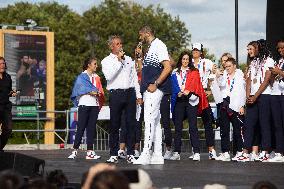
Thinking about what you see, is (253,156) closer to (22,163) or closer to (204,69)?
(204,69)

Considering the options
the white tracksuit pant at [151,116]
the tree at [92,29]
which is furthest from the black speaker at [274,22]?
Answer: the tree at [92,29]

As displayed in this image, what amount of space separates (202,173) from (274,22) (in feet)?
25.3

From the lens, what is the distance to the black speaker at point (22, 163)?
7687 millimetres

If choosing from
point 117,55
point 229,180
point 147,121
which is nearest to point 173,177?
point 229,180

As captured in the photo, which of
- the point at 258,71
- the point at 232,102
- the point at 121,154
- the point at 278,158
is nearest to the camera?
the point at 278,158

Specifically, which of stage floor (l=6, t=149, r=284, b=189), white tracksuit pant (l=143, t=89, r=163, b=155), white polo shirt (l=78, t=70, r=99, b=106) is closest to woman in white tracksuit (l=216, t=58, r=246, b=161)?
stage floor (l=6, t=149, r=284, b=189)

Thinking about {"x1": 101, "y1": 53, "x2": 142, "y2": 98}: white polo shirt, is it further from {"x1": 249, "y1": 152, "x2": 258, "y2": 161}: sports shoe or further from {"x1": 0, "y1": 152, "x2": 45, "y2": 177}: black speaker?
{"x1": 0, "y1": 152, "x2": 45, "y2": 177}: black speaker

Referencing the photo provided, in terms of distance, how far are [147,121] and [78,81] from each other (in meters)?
2.90

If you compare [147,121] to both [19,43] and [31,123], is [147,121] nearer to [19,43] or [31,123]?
A: [31,123]

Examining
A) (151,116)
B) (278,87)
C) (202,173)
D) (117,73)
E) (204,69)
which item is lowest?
(202,173)

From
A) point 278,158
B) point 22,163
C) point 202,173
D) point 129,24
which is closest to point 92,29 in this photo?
point 129,24

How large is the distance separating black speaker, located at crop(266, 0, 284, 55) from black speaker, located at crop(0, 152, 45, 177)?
37.0ft

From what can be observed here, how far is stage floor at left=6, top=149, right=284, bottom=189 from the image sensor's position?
10000 millimetres

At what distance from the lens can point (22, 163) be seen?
7.83 m
